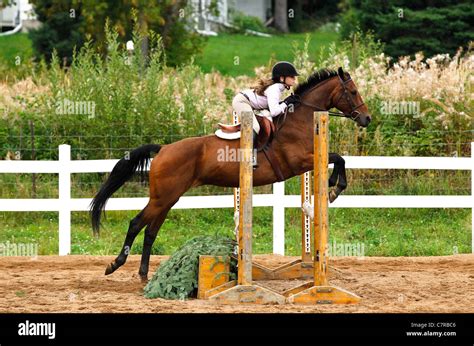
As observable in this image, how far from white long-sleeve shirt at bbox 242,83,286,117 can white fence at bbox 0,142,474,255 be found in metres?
2.83

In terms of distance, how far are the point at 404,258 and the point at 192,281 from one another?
13.3 feet

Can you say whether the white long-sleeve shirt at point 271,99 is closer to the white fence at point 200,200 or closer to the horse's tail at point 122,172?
the horse's tail at point 122,172

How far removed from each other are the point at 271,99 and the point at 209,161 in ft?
3.07

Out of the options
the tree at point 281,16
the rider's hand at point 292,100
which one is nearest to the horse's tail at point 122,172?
the rider's hand at point 292,100

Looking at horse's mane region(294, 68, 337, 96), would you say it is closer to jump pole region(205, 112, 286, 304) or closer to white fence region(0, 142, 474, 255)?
jump pole region(205, 112, 286, 304)

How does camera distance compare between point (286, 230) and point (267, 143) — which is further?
point (286, 230)

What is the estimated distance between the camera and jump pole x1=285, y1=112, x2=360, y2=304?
10.2 meters

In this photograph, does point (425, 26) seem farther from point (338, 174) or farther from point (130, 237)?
point (130, 237)

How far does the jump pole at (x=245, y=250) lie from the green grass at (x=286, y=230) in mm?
4448

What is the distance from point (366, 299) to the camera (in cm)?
1064

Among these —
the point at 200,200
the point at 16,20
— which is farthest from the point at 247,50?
the point at 200,200

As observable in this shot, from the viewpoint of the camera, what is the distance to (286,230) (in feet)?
53.1

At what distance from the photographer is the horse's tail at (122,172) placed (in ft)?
38.4

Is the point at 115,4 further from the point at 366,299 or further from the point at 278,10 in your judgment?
the point at 278,10
